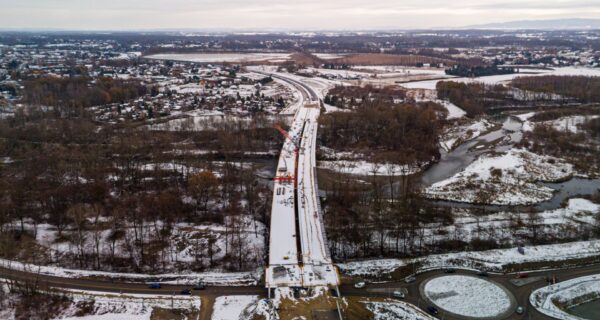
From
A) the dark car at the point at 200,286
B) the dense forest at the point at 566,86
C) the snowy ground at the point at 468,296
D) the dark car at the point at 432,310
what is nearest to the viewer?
the dark car at the point at 432,310

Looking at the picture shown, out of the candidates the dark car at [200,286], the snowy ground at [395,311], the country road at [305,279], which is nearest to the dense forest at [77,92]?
the country road at [305,279]

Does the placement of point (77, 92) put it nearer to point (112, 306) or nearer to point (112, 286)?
point (112, 286)

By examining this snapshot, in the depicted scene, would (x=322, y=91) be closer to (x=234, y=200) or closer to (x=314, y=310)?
(x=234, y=200)

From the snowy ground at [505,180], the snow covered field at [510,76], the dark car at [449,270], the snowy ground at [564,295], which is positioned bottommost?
the snowy ground at [564,295]

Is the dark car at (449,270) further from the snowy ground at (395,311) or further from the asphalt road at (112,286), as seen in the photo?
the asphalt road at (112,286)

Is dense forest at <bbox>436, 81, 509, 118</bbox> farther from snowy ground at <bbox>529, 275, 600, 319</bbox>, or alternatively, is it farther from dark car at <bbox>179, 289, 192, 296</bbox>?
dark car at <bbox>179, 289, 192, 296</bbox>

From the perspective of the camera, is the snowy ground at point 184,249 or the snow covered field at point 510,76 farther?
the snow covered field at point 510,76
